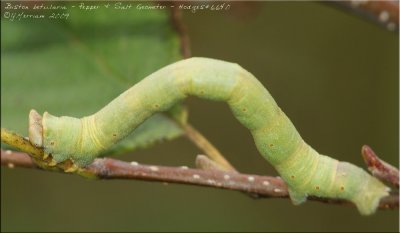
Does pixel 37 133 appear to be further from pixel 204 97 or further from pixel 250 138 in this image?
pixel 250 138

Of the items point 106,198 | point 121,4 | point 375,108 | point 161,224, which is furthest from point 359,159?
point 121,4

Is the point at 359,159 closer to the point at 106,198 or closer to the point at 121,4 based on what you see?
the point at 106,198

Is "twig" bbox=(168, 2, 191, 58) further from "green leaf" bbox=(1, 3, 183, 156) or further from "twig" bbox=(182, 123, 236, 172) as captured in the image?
"twig" bbox=(182, 123, 236, 172)

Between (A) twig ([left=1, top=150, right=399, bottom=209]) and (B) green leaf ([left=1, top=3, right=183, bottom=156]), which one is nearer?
(A) twig ([left=1, top=150, right=399, bottom=209])

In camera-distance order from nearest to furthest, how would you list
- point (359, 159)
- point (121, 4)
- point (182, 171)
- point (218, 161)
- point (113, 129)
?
point (113, 129), point (182, 171), point (218, 161), point (121, 4), point (359, 159)

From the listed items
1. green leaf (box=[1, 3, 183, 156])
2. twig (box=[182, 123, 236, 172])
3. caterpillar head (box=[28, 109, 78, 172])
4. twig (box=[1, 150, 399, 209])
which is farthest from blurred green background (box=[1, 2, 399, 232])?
caterpillar head (box=[28, 109, 78, 172])

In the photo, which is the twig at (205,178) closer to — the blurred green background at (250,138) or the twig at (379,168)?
the twig at (379,168)

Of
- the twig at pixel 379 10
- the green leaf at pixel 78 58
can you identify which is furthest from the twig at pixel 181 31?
the twig at pixel 379 10
